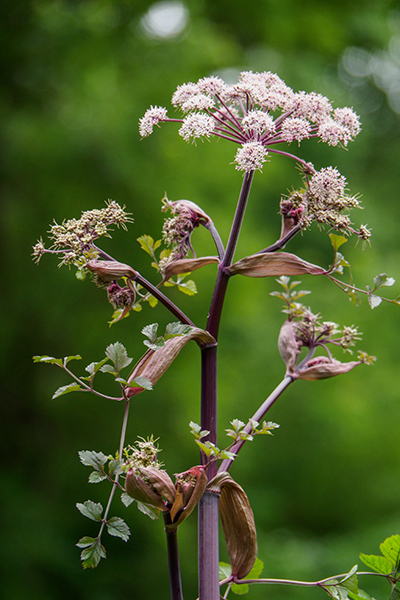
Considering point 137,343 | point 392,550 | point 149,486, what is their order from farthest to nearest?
point 137,343 → point 392,550 → point 149,486

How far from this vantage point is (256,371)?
1.76 m

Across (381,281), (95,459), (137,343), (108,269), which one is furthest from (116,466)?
(137,343)

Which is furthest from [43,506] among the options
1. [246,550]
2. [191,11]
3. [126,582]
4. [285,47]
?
[285,47]

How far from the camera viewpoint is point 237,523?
40 centimetres

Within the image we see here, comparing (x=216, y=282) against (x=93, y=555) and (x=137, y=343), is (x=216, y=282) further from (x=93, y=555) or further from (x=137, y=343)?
(x=137, y=343)

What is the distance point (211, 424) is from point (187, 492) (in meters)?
0.05

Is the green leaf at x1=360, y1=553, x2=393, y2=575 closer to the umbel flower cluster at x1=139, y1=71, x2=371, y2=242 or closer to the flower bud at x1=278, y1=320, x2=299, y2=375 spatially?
the flower bud at x1=278, y1=320, x2=299, y2=375

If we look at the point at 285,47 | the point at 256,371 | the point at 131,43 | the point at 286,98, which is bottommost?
the point at 286,98

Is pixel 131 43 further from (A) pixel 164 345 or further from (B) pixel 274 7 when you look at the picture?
(A) pixel 164 345

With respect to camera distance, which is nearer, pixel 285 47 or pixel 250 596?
pixel 250 596

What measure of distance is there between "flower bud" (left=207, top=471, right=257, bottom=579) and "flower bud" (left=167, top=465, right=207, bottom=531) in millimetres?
26

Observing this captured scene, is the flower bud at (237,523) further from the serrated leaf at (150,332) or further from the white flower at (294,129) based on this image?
the white flower at (294,129)

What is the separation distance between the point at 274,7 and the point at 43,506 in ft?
6.81

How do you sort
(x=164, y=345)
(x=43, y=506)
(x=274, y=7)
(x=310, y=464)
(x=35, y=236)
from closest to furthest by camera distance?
1. (x=164, y=345)
2. (x=35, y=236)
3. (x=43, y=506)
4. (x=310, y=464)
5. (x=274, y=7)
